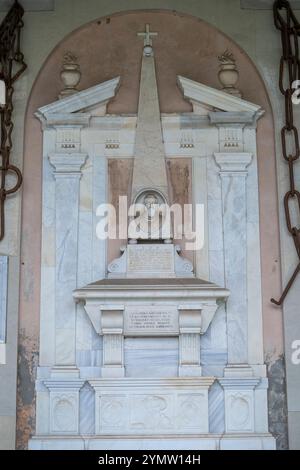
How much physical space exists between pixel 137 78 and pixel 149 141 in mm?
719

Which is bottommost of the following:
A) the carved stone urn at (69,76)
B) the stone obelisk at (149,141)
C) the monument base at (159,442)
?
the monument base at (159,442)

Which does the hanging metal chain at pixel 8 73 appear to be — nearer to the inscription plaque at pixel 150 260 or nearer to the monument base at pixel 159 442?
the inscription plaque at pixel 150 260

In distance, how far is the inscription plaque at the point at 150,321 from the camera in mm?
8516

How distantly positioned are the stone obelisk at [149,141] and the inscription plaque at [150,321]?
3.52ft

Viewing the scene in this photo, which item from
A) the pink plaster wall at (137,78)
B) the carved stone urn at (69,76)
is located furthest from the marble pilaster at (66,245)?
the carved stone urn at (69,76)

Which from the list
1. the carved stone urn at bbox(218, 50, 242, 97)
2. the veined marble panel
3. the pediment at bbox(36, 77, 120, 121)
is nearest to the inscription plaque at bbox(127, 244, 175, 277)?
the veined marble panel

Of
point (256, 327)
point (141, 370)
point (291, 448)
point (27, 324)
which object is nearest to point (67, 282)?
point (27, 324)

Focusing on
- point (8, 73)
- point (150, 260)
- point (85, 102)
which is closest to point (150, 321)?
point (150, 260)

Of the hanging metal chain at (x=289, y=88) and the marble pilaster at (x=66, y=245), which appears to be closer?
the marble pilaster at (x=66, y=245)

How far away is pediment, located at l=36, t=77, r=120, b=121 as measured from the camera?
9039mm

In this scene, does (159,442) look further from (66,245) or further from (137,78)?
(137,78)

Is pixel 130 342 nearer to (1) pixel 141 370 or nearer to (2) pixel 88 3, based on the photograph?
(1) pixel 141 370

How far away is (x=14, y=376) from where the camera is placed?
8531 mm

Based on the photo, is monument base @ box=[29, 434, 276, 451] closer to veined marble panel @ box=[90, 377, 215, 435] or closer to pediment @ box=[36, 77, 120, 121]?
veined marble panel @ box=[90, 377, 215, 435]
